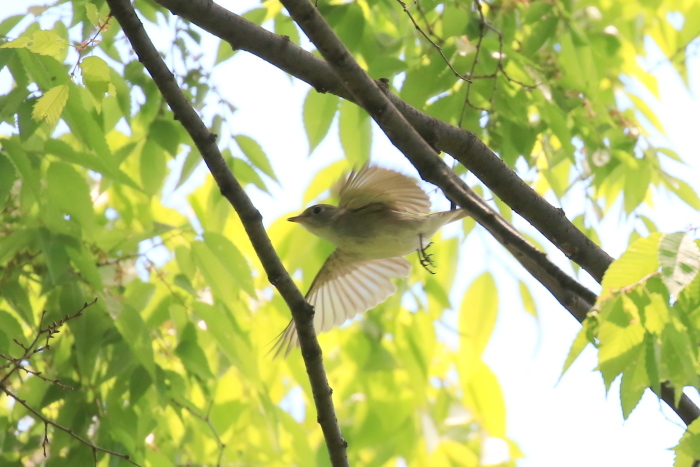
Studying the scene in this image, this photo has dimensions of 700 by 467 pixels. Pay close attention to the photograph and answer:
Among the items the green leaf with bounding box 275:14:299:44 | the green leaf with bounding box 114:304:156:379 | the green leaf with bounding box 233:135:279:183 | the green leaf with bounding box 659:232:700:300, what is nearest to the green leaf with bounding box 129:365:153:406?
the green leaf with bounding box 114:304:156:379

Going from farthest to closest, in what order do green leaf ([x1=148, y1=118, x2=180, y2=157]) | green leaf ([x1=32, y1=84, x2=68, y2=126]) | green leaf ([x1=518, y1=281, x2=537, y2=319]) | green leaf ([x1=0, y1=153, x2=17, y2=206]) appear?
green leaf ([x1=518, y1=281, x2=537, y2=319]) < green leaf ([x1=148, y1=118, x2=180, y2=157]) < green leaf ([x1=0, y1=153, x2=17, y2=206]) < green leaf ([x1=32, y1=84, x2=68, y2=126])

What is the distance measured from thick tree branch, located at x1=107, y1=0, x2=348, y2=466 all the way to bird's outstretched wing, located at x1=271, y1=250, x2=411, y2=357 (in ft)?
4.68

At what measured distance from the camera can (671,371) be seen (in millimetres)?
1997

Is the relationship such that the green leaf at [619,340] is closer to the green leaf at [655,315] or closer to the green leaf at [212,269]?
the green leaf at [655,315]

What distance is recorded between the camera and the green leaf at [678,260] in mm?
1706

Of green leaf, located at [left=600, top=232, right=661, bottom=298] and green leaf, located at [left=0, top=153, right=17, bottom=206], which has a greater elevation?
green leaf, located at [left=0, top=153, right=17, bottom=206]

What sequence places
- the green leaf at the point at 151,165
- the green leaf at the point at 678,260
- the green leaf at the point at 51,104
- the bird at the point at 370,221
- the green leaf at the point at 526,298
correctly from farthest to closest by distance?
the green leaf at the point at 526,298, the bird at the point at 370,221, the green leaf at the point at 151,165, the green leaf at the point at 51,104, the green leaf at the point at 678,260

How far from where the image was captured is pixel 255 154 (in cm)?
336

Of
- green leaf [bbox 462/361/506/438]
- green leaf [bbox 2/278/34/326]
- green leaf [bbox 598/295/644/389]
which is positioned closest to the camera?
green leaf [bbox 598/295/644/389]

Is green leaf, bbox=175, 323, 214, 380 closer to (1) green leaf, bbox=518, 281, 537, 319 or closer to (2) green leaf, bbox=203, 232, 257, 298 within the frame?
(2) green leaf, bbox=203, 232, 257, 298

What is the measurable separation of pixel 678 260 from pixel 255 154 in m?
2.07

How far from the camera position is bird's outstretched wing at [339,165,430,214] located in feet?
11.6

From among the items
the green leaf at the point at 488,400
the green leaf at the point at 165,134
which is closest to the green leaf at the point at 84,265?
the green leaf at the point at 165,134

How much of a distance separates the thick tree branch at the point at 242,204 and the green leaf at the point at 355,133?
3.10ft
